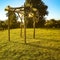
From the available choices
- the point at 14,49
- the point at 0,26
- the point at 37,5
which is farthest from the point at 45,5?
the point at 14,49

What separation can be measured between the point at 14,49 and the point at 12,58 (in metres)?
1.87

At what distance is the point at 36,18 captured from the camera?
58.1 ft

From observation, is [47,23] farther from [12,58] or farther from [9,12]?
[12,58]

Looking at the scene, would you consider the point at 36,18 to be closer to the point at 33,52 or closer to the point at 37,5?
the point at 33,52

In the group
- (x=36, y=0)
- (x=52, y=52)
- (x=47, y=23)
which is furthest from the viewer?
(x=36, y=0)

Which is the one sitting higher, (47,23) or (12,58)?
(47,23)

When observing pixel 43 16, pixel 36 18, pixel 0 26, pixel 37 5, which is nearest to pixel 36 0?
pixel 37 5

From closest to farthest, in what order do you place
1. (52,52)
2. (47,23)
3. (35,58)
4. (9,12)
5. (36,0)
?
(35,58) < (52,52) < (9,12) < (47,23) < (36,0)

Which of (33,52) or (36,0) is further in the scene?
(36,0)

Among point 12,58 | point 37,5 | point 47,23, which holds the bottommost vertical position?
point 12,58

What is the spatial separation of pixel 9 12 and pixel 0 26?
21089 mm

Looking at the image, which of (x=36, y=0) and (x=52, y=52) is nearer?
(x=52, y=52)

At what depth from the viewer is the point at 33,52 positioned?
1161 centimetres

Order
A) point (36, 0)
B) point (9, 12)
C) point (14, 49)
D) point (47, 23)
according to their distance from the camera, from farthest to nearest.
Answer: point (36, 0) → point (47, 23) → point (9, 12) → point (14, 49)
